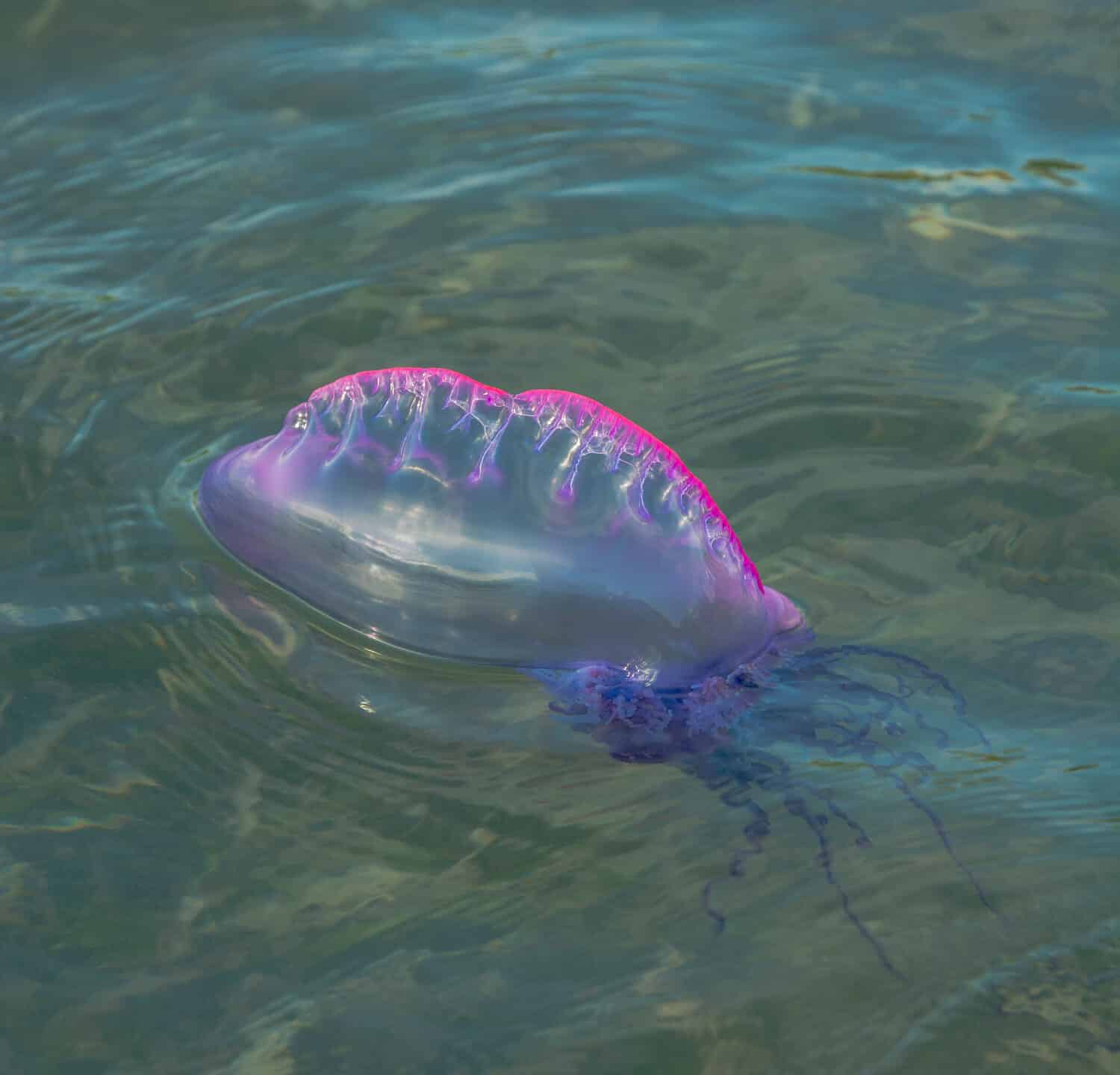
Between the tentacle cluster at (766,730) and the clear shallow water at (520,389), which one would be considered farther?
the tentacle cluster at (766,730)

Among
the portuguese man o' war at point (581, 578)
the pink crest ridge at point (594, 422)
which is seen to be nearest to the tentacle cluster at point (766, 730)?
the portuguese man o' war at point (581, 578)

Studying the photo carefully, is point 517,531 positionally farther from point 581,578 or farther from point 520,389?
point 520,389

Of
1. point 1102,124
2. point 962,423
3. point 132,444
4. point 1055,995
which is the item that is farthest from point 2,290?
point 1102,124

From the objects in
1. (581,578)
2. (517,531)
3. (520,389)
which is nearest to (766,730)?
(581,578)

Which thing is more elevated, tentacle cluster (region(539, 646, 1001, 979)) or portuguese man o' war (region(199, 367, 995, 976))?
portuguese man o' war (region(199, 367, 995, 976))

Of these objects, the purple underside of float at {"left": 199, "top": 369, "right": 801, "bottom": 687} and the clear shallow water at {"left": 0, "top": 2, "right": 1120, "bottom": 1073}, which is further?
the purple underside of float at {"left": 199, "top": 369, "right": 801, "bottom": 687}

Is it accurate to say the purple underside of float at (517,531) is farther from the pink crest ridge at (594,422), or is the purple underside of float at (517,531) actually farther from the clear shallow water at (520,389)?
the clear shallow water at (520,389)

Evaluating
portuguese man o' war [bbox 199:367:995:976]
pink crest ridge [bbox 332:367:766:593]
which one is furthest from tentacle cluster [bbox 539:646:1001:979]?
pink crest ridge [bbox 332:367:766:593]

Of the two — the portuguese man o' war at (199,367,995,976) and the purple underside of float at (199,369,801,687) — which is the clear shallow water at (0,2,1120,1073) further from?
the purple underside of float at (199,369,801,687)

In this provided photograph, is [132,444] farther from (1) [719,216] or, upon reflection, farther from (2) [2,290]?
(1) [719,216]
